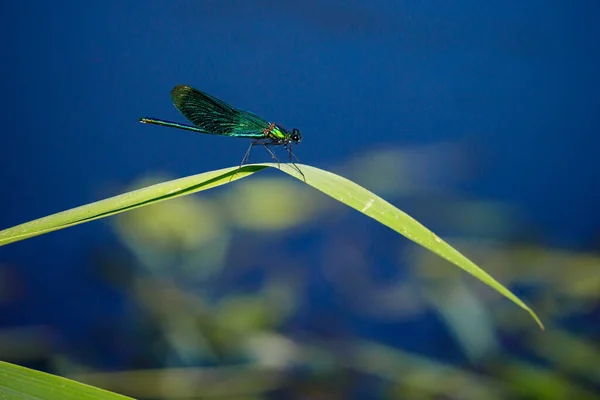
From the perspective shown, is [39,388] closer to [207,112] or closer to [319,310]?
[207,112]

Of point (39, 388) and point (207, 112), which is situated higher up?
point (207, 112)

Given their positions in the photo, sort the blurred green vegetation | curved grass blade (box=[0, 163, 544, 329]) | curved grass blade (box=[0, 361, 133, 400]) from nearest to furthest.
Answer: curved grass blade (box=[0, 361, 133, 400]) < curved grass blade (box=[0, 163, 544, 329]) < the blurred green vegetation

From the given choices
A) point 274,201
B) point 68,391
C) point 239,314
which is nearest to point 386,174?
point 274,201

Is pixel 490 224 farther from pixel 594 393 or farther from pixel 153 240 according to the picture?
→ pixel 153 240

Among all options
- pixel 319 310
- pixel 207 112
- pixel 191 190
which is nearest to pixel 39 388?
pixel 191 190

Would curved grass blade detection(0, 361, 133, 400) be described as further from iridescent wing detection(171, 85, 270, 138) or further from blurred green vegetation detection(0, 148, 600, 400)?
blurred green vegetation detection(0, 148, 600, 400)

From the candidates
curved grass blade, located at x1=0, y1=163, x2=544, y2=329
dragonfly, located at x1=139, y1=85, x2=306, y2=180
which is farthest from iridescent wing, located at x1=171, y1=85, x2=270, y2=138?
curved grass blade, located at x1=0, y1=163, x2=544, y2=329
